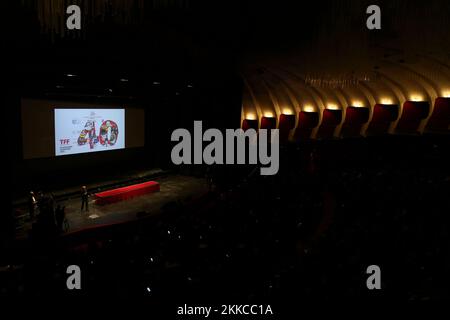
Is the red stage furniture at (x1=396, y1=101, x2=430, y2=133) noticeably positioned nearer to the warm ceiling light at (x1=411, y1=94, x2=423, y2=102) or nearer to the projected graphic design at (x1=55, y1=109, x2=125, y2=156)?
the warm ceiling light at (x1=411, y1=94, x2=423, y2=102)

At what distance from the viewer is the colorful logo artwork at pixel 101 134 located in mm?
15171

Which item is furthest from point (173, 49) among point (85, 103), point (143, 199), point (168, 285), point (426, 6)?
point (168, 285)

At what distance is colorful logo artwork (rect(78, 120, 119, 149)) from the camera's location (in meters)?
15.2

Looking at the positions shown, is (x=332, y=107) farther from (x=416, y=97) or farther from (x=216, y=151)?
(x=216, y=151)

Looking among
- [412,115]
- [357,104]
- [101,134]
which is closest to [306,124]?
[357,104]

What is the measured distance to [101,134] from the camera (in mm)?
16141

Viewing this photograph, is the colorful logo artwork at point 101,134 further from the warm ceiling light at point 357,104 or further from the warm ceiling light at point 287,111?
the warm ceiling light at point 357,104

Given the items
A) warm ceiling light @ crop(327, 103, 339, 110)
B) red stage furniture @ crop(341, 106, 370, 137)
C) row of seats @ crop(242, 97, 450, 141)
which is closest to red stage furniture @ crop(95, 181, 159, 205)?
row of seats @ crop(242, 97, 450, 141)

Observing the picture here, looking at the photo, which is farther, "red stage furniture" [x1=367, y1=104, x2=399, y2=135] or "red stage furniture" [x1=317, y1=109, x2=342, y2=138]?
"red stage furniture" [x1=317, y1=109, x2=342, y2=138]

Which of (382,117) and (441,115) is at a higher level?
(441,115)

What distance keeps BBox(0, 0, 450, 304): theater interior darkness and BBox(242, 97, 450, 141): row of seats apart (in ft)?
0.28

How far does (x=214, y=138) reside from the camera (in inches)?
742

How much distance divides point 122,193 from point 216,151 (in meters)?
6.73
